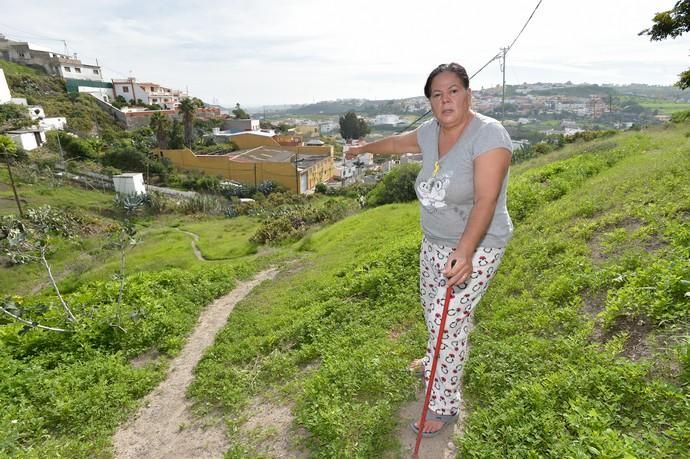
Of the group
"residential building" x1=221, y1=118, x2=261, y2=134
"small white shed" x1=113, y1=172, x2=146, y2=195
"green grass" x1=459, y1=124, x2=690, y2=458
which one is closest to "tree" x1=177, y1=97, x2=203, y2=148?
"small white shed" x1=113, y1=172, x2=146, y2=195

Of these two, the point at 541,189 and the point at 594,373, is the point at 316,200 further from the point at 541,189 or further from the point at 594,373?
the point at 594,373

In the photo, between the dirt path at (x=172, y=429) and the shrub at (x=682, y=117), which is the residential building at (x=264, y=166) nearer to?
the shrub at (x=682, y=117)

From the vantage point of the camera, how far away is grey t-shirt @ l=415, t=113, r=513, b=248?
2.32 m

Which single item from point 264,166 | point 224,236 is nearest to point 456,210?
point 224,236

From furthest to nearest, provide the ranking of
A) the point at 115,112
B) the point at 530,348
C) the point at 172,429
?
1. the point at 115,112
2. the point at 172,429
3. the point at 530,348

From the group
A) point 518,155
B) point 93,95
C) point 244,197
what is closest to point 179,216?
point 244,197

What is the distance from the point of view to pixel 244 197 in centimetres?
4184

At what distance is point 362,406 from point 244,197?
40179mm

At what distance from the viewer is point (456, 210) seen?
8.31 feet

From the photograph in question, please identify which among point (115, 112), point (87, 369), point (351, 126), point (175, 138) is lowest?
point (87, 369)

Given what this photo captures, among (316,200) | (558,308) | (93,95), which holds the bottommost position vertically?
(316,200)

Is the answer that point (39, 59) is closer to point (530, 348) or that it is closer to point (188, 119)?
point (188, 119)

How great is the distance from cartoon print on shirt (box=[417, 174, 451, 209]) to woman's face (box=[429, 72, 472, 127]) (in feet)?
1.15

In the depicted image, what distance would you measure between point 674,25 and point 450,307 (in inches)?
491
